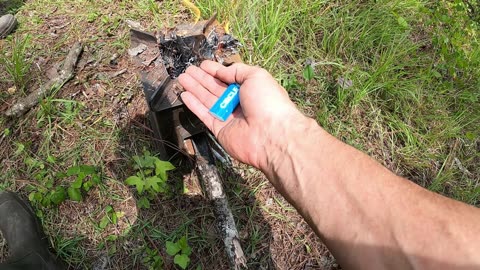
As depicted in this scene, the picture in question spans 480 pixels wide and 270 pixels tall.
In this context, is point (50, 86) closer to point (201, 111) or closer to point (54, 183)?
point (54, 183)

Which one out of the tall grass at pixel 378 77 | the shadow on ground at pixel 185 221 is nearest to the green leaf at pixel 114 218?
the shadow on ground at pixel 185 221

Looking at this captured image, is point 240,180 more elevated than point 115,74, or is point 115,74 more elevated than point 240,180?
point 115,74

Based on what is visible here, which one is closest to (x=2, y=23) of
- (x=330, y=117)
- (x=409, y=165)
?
(x=330, y=117)

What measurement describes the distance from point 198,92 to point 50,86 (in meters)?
1.27

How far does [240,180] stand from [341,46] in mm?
1373

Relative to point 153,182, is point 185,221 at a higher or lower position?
lower

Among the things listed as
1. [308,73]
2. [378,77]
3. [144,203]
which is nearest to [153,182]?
[144,203]

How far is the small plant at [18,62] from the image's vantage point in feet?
8.32

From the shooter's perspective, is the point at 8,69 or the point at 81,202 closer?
the point at 81,202

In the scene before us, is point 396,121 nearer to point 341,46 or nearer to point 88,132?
point 341,46

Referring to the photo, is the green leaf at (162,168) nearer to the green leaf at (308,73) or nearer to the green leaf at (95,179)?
the green leaf at (95,179)

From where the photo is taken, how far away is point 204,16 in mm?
2822

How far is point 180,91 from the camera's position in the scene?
2027mm

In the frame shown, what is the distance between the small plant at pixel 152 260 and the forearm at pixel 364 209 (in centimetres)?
88
